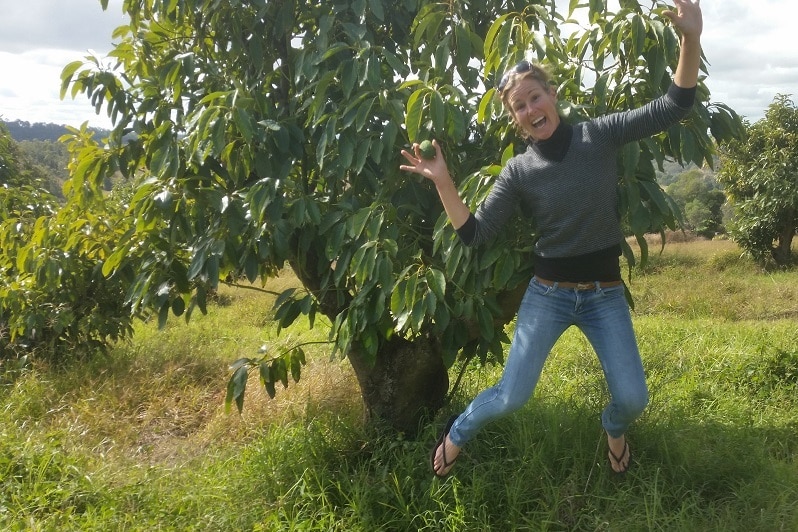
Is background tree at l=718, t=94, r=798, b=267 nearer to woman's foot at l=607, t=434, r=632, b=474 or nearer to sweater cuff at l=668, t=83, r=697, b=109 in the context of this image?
woman's foot at l=607, t=434, r=632, b=474

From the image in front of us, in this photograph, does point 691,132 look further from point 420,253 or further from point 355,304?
point 355,304

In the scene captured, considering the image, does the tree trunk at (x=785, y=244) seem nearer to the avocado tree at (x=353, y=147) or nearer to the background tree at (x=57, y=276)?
the avocado tree at (x=353, y=147)

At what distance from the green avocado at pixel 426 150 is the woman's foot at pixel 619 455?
48.6 inches

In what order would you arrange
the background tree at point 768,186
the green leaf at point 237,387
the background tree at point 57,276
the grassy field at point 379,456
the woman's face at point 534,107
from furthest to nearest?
the background tree at point 768,186
the background tree at point 57,276
the green leaf at point 237,387
the grassy field at point 379,456
the woman's face at point 534,107

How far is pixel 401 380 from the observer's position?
330 centimetres

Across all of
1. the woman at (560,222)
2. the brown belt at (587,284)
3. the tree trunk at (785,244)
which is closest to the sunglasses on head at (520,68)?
the woman at (560,222)

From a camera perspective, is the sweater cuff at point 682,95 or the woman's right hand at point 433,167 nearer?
the sweater cuff at point 682,95

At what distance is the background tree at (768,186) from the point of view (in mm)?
11023

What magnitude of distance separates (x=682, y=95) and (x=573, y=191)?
0.41 metres

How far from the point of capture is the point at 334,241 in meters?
2.53

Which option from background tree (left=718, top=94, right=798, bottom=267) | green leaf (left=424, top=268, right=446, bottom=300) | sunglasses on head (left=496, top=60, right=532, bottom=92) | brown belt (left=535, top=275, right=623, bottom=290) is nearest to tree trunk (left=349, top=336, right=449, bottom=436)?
green leaf (left=424, top=268, right=446, bottom=300)

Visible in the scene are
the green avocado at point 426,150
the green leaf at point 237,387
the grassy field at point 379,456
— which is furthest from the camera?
the green leaf at point 237,387

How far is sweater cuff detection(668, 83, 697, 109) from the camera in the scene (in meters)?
1.93

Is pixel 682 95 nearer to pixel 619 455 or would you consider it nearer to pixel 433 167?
pixel 433 167
